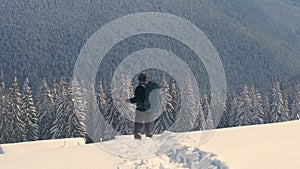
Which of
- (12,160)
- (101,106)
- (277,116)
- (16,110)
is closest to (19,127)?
(16,110)

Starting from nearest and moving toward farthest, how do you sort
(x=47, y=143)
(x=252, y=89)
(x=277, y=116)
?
(x=47, y=143), (x=277, y=116), (x=252, y=89)

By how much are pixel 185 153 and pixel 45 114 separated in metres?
41.9

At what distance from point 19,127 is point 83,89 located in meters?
10.6

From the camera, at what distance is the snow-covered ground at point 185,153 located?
39.8ft

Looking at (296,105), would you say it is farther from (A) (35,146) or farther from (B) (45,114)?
(A) (35,146)

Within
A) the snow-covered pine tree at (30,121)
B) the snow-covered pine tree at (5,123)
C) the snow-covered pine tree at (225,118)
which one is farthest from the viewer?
the snow-covered pine tree at (225,118)

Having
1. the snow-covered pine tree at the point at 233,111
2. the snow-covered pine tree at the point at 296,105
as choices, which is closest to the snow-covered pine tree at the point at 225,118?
the snow-covered pine tree at the point at 233,111

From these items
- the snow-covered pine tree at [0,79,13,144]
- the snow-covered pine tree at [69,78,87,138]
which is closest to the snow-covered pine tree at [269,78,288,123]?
the snow-covered pine tree at [69,78,87,138]

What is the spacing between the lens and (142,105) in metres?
16.0

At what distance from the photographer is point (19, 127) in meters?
48.7

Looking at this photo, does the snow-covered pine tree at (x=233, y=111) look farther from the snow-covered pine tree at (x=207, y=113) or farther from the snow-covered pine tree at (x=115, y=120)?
the snow-covered pine tree at (x=115, y=120)

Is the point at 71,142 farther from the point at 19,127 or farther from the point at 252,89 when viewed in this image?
the point at 252,89

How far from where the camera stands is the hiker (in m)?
15.8

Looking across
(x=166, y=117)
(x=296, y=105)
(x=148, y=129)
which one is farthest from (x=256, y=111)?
(x=148, y=129)
